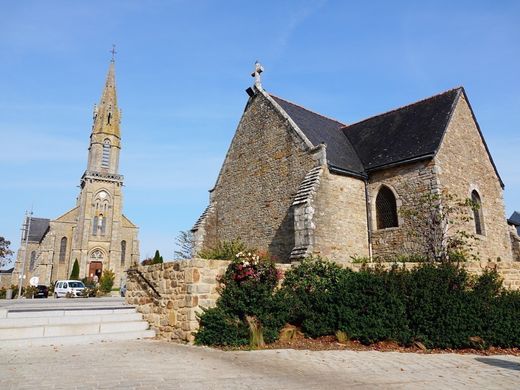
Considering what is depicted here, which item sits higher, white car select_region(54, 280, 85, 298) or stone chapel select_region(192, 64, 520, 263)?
stone chapel select_region(192, 64, 520, 263)

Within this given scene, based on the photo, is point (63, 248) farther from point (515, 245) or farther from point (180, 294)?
point (515, 245)

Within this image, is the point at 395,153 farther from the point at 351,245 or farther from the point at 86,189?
the point at 86,189

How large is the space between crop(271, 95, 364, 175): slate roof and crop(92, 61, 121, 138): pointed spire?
38596mm

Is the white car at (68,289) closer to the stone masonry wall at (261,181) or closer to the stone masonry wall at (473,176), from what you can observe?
the stone masonry wall at (261,181)

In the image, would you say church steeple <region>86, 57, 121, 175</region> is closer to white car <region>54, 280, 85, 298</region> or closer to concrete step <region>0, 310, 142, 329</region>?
white car <region>54, 280, 85, 298</region>

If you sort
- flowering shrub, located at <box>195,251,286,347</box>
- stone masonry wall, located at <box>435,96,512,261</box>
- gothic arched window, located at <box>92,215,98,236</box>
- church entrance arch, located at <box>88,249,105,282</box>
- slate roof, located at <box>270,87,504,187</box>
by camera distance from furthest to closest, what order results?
gothic arched window, located at <box>92,215,98,236</box> → church entrance arch, located at <box>88,249,105,282</box> → slate roof, located at <box>270,87,504,187</box> → stone masonry wall, located at <box>435,96,512,261</box> → flowering shrub, located at <box>195,251,286,347</box>

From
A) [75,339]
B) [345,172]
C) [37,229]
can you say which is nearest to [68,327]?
[75,339]

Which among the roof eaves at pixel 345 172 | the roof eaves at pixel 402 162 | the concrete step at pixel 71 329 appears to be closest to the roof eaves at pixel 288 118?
the roof eaves at pixel 345 172

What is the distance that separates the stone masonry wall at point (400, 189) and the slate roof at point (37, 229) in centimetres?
5760

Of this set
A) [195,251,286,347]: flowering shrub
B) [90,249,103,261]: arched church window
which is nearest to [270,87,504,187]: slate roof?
[195,251,286,347]: flowering shrub

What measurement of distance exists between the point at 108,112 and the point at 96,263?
798 inches

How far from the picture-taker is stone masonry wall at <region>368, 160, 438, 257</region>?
14.5 meters

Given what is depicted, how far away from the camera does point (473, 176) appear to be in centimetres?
1680

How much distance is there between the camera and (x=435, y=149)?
14.4 m
